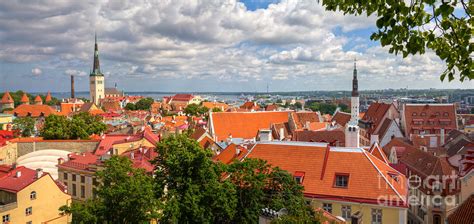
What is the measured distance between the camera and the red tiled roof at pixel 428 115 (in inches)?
2085

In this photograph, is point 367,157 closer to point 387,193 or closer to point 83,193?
point 387,193

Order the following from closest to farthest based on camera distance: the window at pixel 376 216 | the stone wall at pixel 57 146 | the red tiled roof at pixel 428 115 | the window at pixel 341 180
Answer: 1. the window at pixel 376 216
2. the window at pixel 341 180
3. the stone wall at pixel 57 146
4. the red tiled roof at pixel 428 115

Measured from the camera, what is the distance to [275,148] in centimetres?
2658

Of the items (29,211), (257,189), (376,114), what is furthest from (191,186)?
(376,114)

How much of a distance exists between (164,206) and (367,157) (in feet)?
41.3

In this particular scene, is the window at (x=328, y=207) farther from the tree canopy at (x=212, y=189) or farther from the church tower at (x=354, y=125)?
A: the church tower at (x=354, y=125)

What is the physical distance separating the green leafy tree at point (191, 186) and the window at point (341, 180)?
23.4ft

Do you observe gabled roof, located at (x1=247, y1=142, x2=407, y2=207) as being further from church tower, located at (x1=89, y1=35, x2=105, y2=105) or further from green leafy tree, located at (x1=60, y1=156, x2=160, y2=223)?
church tower, located at (x1=89, y1=35, x2=105, y2=105)

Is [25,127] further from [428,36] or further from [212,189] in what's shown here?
[428,36]

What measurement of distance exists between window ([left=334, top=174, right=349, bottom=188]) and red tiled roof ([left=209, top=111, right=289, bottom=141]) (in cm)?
2637

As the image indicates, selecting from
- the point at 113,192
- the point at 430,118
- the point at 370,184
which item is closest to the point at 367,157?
the point at 370,184

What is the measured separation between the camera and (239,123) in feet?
166

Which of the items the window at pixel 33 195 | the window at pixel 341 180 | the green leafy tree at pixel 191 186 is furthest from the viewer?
the window at pixel 33 195

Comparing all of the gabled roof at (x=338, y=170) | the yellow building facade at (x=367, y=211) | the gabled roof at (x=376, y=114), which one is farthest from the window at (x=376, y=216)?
the gabled roof at (x=376, y=114)
